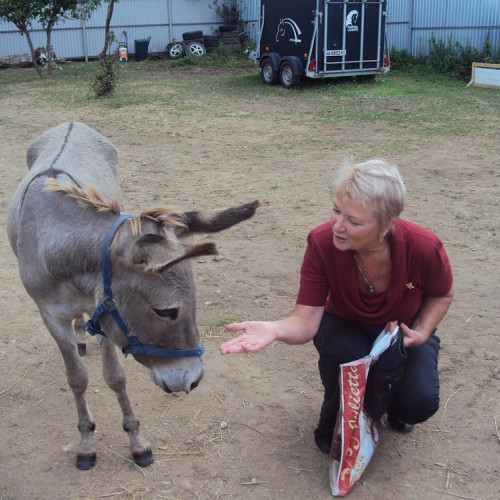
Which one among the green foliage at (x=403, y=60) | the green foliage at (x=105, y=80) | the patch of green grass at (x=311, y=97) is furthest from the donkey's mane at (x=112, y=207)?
the green foliage at (x=403, y=60)

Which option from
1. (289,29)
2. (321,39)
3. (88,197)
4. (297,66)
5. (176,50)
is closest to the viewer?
(88,197)

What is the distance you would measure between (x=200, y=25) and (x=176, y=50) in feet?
8.84

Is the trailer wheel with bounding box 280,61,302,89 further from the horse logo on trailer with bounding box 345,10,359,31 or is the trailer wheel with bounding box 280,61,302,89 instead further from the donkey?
the donkey

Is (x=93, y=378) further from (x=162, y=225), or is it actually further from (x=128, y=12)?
(x=128, y=12)

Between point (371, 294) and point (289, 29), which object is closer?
point (371, 294)

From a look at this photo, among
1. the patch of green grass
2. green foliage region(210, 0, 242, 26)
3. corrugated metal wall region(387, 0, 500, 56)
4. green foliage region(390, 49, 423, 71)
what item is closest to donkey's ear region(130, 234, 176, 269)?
the patch of green grass

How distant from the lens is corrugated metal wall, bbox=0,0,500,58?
722 inches

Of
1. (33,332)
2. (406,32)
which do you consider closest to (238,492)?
(33,332)

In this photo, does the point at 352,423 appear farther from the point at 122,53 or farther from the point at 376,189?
the point at 122,53

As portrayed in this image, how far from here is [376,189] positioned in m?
2.51

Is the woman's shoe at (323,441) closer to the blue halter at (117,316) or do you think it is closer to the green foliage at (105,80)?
the blue halter at (117,316)

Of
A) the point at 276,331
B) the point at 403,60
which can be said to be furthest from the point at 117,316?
the point at 403,60

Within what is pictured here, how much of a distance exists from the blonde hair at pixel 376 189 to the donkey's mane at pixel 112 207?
0.70m

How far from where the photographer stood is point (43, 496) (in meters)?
2.82
